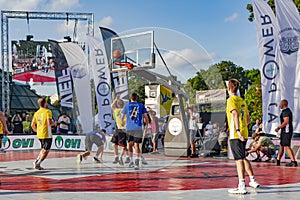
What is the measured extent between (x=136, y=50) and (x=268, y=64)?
6035 mm

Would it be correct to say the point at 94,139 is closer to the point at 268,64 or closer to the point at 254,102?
the point at 268,64

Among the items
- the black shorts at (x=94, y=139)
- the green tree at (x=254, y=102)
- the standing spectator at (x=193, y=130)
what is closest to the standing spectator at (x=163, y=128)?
the standing spectator at (x=193, y=130)

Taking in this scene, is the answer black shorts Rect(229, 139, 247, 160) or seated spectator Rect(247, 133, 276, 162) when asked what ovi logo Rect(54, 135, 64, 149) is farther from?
black shorts Rect(229, 139, 247, 160)

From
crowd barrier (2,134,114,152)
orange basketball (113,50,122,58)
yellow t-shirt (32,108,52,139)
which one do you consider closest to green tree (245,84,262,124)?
crowd barrier (2,134,114,152)

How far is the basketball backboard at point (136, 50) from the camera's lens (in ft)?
33.7

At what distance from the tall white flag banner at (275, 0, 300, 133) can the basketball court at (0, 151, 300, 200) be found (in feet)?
7.36

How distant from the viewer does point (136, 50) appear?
10477 millimetres

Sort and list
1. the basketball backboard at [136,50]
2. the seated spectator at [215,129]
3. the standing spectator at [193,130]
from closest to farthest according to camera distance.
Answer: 1. the basketball backboard at [136,50]
2. the seated spectator at [215,129]
3. the standing spectator at [193,130]

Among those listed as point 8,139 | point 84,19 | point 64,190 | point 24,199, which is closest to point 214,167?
point 64,190

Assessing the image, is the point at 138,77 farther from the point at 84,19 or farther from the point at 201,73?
the point at 84,19

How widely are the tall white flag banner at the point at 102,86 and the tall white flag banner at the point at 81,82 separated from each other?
40 centimetres

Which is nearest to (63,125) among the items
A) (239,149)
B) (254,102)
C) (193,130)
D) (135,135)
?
(193,130)

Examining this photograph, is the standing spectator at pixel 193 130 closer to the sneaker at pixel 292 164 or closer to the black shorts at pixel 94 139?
the black shorts at pixel 94 139

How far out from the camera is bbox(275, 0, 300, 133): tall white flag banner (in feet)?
46.5
